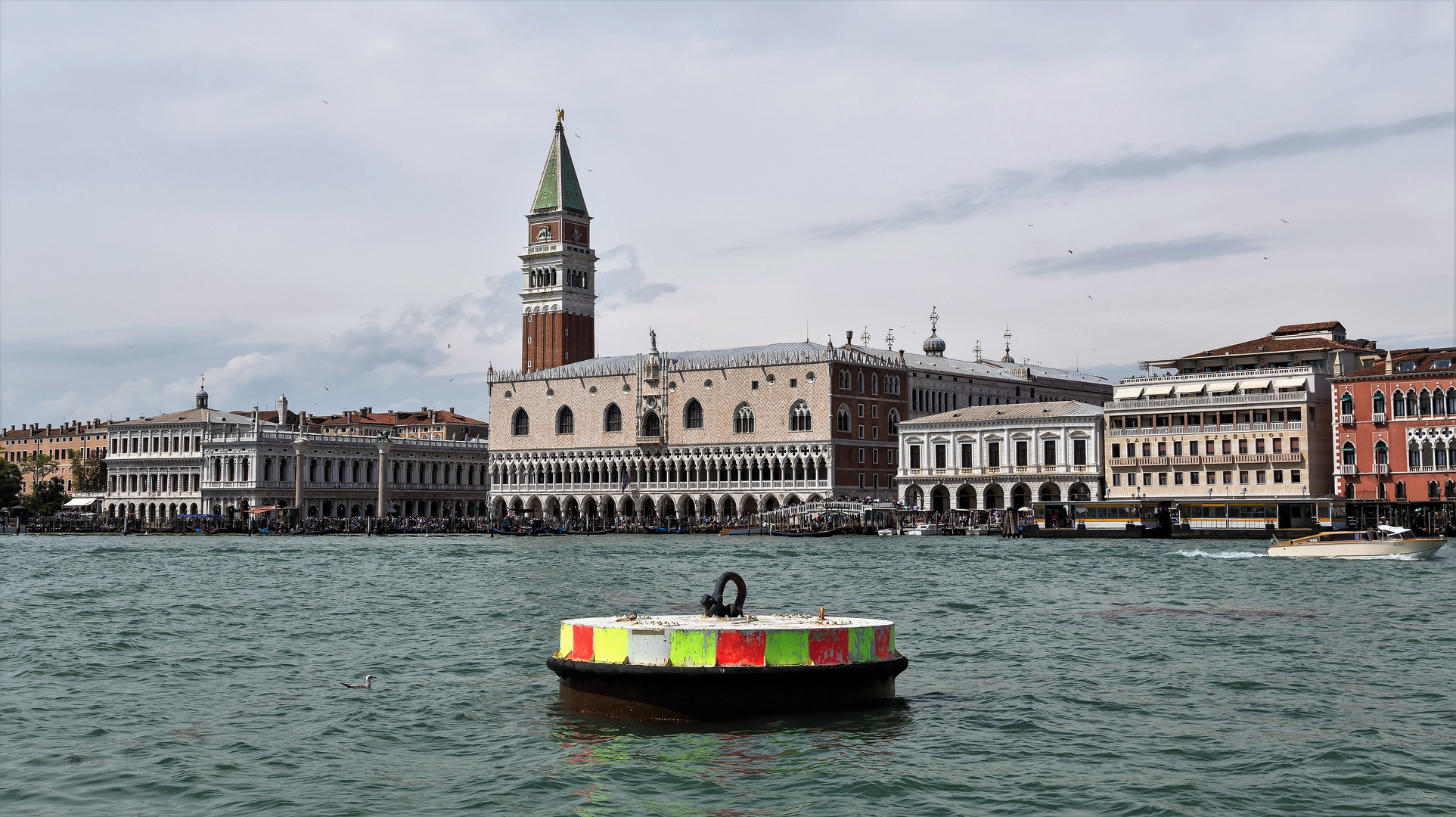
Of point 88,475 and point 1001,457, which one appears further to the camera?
point 88,475

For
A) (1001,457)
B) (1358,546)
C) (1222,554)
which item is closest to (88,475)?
(1001,457)

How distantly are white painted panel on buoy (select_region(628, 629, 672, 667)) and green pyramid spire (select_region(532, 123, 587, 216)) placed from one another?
10132 centimetres

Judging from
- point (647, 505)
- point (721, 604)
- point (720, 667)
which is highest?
point (647, 505)

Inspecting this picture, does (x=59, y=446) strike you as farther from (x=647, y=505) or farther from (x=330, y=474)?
(x=647, y=505)

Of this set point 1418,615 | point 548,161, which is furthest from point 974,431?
point 1418,615

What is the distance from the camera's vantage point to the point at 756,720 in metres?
13.2

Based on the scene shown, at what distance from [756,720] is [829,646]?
0.93 metres

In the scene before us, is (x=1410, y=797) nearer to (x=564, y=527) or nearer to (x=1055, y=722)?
(x=1055, y=722)

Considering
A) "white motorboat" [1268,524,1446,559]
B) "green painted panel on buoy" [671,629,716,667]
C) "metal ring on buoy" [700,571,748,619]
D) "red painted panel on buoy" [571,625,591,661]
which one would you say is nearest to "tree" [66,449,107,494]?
"white motorboat" [1268,524,1446,559]

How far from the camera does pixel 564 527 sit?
9331 cm

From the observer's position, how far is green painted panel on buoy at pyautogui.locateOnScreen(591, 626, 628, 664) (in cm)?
1329

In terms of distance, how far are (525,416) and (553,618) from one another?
84.0 meters

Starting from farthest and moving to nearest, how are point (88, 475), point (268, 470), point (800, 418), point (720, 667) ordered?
1. point (88, 475)
2. point (268, 470)
3. point (800, 418)
4. point (720, 667)

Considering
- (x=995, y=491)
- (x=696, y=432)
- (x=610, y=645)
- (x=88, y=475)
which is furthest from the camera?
(x=88, y=475)
